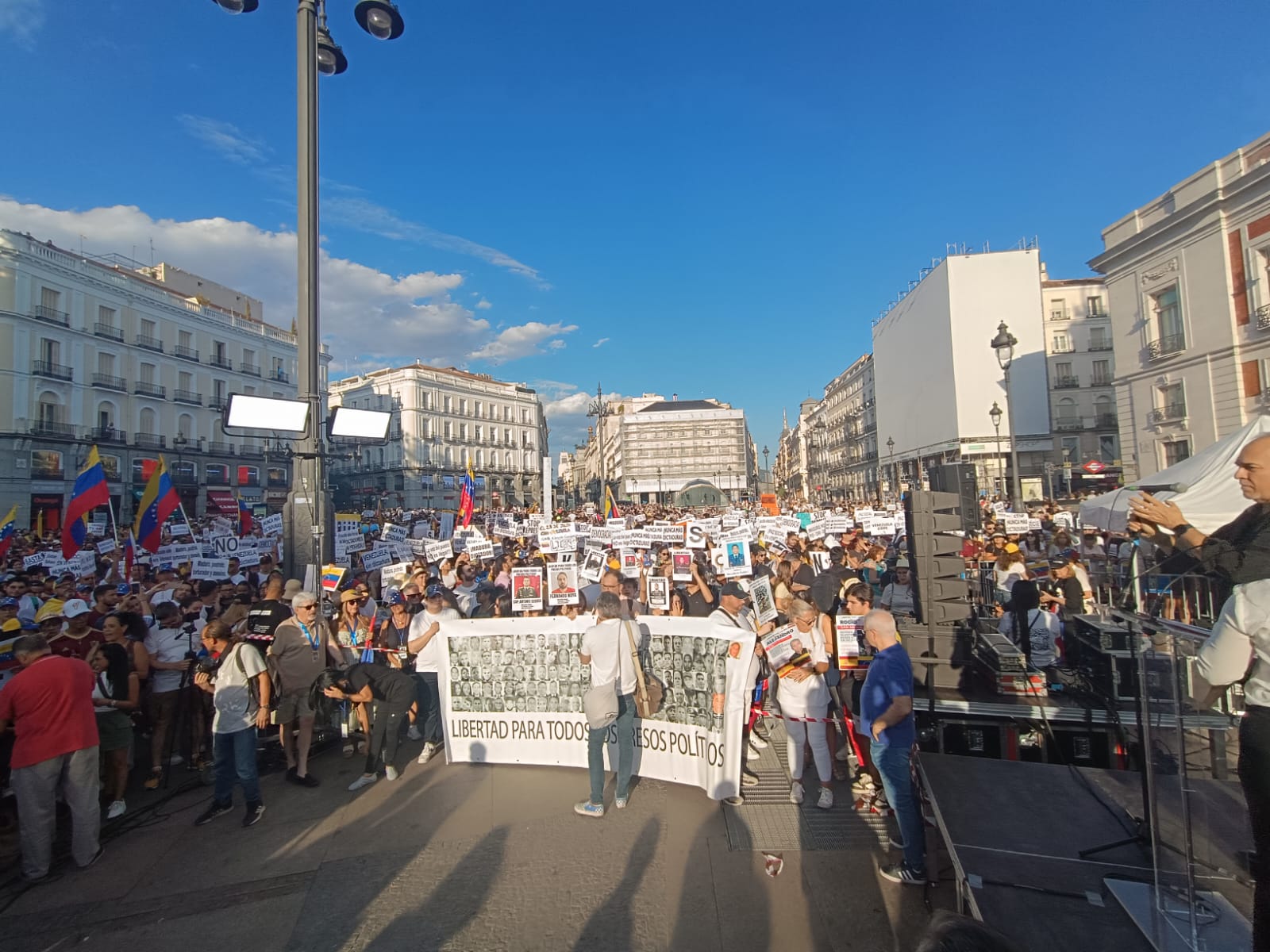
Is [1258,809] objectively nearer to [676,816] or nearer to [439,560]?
[676,816]

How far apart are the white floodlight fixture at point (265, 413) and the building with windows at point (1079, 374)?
1767 inches

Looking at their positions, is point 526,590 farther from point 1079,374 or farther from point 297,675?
point 1079,374

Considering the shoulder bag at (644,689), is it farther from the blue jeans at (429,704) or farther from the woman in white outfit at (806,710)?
the blue jeans at (429,704)

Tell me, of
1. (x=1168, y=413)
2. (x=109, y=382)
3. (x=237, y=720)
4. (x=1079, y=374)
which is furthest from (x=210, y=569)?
(x=1079, y=374)

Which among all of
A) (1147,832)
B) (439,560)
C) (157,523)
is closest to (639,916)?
(1147,832)

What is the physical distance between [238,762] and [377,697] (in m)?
1.18

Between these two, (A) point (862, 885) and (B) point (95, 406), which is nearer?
(A) point (862, 885)

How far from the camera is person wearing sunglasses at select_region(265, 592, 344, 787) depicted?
5996mm

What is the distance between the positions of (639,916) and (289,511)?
18.5 feet

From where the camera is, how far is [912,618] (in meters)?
7.05

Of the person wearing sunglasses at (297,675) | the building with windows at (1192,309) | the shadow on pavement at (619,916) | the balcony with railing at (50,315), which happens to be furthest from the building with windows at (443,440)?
the shadow on pavement at (619,916)

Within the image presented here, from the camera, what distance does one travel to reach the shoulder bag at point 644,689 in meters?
5.25

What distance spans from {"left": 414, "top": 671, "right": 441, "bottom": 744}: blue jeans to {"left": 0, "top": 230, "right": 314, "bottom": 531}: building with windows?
3115 cm

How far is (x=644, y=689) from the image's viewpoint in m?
5.35
